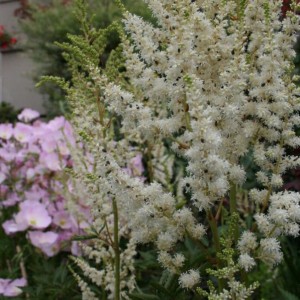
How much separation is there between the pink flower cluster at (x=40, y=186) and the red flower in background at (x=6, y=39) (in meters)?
6.73

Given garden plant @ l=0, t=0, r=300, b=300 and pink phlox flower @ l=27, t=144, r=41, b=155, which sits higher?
garden plant @ l=0, t=0, r=300, b=300

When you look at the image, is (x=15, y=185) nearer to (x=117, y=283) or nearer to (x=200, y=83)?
(x=117, y=283)

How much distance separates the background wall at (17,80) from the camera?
916 centimetres

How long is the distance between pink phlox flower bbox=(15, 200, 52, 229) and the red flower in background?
23.7 ft

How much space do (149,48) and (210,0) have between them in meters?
0.18

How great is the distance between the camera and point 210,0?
140 cm

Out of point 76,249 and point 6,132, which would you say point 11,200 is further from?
point 76,249

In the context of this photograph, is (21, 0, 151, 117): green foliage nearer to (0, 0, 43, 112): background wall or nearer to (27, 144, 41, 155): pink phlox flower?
(0, 0, 43, 112): background wall

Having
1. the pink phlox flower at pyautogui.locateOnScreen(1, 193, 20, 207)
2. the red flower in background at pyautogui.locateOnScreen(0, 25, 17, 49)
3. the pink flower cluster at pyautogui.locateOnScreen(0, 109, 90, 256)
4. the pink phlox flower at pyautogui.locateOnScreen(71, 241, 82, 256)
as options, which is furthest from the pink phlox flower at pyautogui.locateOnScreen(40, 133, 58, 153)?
the red flower in background at pyautogui.locateOnScreen(0, 25, 17, 49)

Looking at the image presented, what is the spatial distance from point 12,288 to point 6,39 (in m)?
7.54

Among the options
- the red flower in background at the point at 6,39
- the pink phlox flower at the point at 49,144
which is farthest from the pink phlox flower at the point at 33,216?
the red flower in background at the point at 6,39

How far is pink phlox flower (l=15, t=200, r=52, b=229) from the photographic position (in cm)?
222

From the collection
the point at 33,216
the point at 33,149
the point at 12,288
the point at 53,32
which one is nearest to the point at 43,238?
the point at 33,216

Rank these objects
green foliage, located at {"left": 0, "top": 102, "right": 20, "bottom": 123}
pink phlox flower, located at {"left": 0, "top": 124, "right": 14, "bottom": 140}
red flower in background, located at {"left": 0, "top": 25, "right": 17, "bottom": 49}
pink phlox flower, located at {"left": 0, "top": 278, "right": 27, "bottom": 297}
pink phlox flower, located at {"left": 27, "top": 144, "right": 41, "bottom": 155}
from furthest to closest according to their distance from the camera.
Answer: red flower in background, located at {"left": 0, "top": 25, "right": 17, "bottom": 49}
green foliage, located at {"left": 0, "top": 102, "right": 20, "bottom": 123}
pink phlox flower, located at {"left": 0, "top": 124, "right": 14, "bottom": 140}
pink phlox flower, located at {"left": 27, "top": 144, "right": 41, "bottom": 155}
pink phlox flower, located at {"left": 0, "top": 278, "right": 27, "bottom": 297}
